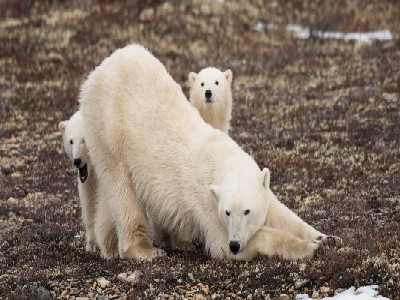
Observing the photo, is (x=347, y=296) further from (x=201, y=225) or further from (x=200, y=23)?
(x=200, y=23)

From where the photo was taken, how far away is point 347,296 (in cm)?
636

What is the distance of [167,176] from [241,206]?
1.13 m

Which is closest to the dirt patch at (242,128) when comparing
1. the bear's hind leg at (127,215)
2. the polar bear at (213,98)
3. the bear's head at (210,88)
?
the bear's hind leg at (127,215)

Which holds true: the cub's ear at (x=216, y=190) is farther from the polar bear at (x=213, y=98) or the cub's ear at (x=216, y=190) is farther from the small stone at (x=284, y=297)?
the polar bear at (x=213, y=98)

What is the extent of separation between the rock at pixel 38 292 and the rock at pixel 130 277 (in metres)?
0.64

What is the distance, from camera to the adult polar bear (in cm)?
729

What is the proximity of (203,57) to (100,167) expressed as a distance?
17.8 meters

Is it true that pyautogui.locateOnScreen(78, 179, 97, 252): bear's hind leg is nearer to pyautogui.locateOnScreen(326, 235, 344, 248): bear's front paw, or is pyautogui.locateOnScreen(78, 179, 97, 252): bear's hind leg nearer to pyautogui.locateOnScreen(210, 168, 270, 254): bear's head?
pyautogui.locateOnScreen(210, 168, 270, 254): bear's head

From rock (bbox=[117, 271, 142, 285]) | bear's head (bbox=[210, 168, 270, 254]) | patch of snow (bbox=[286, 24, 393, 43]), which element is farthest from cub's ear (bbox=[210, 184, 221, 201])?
patch of snow (bbox=[286, 24, 393, 43])

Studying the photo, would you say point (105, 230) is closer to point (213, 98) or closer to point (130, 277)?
point (130, 277)

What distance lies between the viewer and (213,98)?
Answer: 11406 millimetres

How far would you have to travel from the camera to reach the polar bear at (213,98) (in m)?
11.3

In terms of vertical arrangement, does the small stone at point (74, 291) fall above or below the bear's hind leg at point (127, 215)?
below

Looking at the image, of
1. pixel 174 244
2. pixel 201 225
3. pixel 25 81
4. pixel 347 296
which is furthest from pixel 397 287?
pixel 25 81
